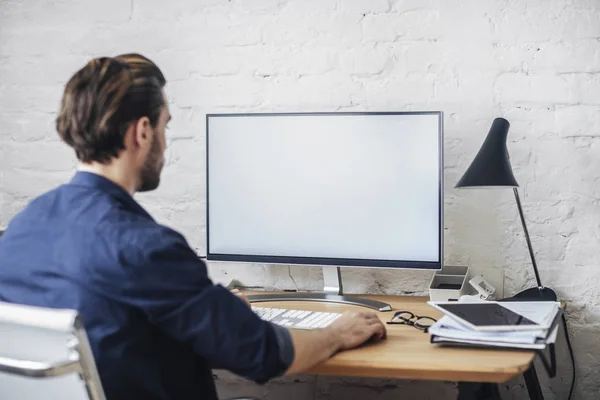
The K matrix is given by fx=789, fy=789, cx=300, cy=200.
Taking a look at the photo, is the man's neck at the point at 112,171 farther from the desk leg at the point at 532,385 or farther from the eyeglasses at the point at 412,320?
the desk leg at the point at 532,385

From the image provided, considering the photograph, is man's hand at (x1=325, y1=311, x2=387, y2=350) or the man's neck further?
man's hand at (x1=325, y1=311, x2=387, y2=350)

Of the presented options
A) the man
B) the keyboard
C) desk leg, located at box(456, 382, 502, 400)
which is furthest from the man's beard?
desk leg, located at box(456, 382, 502, 400)

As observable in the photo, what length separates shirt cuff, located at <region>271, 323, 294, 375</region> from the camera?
1.45 metres

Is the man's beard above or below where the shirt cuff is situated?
above

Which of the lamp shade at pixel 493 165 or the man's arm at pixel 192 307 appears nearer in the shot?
the man's arm at pixel 192 307

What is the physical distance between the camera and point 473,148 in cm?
218

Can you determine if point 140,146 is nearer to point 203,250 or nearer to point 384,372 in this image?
point 384,372

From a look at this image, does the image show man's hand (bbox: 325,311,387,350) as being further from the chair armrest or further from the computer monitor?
the chair armrest

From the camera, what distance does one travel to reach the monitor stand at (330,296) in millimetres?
2106

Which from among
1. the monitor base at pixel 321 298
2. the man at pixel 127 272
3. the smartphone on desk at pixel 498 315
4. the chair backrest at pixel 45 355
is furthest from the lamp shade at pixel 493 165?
the chair backrest at pixel 45 355

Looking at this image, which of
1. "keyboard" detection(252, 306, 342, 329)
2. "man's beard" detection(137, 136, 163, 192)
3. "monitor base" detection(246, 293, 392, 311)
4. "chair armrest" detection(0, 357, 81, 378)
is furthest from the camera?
"monitor base" detection(246, 293, 392, 311)

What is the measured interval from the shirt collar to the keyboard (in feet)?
1.74

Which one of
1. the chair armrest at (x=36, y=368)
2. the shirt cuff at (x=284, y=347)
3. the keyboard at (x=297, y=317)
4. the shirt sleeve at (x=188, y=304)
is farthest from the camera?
the keyboard at (x=297, y=317)

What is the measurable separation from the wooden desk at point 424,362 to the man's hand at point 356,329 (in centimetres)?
2
